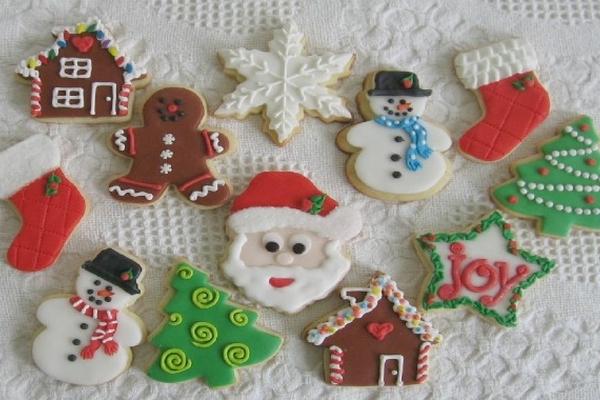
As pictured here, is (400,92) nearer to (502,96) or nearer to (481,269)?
(502,96)

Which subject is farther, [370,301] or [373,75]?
[373,75]

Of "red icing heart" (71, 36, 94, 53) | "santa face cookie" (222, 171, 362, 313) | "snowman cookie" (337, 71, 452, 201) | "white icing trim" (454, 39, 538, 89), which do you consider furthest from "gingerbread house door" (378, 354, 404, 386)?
"red icing heart" (71, 36, 94, 53)

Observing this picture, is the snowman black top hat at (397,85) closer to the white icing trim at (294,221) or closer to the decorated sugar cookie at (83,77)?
the white icing trim at (294,221)

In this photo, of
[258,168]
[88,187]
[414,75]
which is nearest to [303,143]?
[258,168]

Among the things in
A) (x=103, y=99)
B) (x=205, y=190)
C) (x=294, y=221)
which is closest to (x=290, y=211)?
(x=294, y=221)

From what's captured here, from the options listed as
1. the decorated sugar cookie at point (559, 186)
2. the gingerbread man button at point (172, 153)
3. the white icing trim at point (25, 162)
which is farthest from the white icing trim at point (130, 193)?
the decorated sugar cookie at point (559, 186)

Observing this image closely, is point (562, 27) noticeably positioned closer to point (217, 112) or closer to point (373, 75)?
point (373, 75)

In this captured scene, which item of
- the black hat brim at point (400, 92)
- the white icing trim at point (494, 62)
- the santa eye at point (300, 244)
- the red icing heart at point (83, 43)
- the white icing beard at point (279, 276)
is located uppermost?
the white icing trim at point (494, 62)
